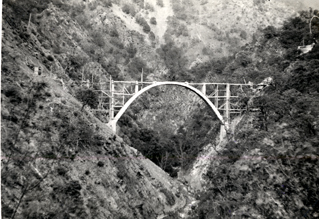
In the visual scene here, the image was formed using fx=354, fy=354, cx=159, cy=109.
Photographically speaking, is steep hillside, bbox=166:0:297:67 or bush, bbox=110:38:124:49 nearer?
bush, bbox=110:38:124:49

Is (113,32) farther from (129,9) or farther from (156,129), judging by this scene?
(156,129)

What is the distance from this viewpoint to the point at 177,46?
73562 millimetres

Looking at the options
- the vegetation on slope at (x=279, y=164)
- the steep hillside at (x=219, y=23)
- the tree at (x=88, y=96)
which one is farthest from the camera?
the steep hillside at (x=219, y=23)

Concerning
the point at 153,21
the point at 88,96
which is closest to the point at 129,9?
the point at 153,21

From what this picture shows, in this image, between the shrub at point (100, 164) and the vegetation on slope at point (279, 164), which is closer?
the vegetation on slope at point (279, 164)

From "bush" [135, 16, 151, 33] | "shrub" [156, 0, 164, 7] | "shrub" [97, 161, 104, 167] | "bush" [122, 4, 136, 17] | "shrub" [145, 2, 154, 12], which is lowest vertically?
"shrub" [97, 161, 104, 167]

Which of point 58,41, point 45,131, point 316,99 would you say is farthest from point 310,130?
point 58,41

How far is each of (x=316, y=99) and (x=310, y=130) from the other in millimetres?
4090

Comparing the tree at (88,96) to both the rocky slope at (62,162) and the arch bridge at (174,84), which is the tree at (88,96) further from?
the rocky slope at (62,162)

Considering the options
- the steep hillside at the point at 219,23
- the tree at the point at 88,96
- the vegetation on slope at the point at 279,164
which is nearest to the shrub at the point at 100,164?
the vegetation on slope at the point at 279,164

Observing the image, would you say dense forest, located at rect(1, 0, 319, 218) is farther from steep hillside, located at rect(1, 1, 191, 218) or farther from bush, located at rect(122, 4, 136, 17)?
bush, located at rect(122, 4, 136, 17)

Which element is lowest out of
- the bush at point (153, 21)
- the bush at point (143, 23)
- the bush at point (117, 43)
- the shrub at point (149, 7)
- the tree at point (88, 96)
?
the tree at point (88, 96)

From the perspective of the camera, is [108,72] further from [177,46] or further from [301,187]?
Result: [301,187]

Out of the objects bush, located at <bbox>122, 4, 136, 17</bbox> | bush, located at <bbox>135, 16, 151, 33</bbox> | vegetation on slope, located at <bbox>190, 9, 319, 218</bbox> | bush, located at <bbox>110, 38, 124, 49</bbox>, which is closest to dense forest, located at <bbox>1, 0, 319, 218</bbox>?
vegetation on slope, located at <bbox>190, 9, 319, 218</bbox>
